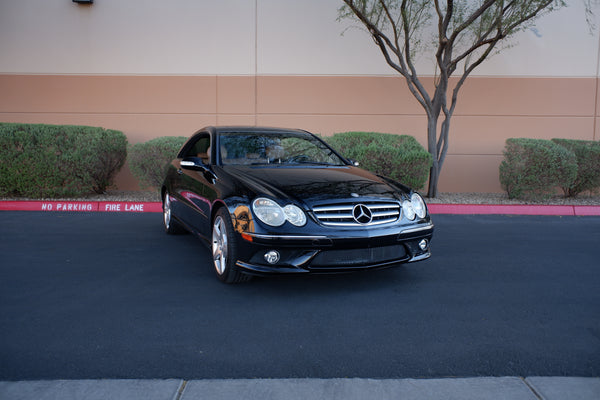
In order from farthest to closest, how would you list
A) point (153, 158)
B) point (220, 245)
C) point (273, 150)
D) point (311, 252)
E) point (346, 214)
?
point (153, 158)
point (273, 150)
point (220, 245)
point (346, 214)
point (311, 252)

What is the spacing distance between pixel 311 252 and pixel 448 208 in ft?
17.9

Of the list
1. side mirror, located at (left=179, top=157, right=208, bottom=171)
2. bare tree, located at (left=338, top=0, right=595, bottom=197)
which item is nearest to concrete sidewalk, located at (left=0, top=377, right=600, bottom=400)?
side mirror, located at (left=179, top=157, right=208, bottom=171)

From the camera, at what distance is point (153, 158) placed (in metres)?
9.15

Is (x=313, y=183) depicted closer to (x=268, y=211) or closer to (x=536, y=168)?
(x=268, y=211)

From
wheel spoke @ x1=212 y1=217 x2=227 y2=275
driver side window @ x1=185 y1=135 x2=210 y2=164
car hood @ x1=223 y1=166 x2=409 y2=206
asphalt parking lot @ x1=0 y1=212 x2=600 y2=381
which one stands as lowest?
asphalt parking lot @ x1=0 y1=212 x2=600 y2=381

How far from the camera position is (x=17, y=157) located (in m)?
8.76

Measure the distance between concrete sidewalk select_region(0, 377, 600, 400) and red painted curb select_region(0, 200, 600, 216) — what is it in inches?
240

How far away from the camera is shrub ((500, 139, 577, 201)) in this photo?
8984 millimetres

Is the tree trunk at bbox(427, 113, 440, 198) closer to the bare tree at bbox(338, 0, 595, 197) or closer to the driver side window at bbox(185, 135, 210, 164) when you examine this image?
the bare tree at bbox(338, 0, 595, 197)

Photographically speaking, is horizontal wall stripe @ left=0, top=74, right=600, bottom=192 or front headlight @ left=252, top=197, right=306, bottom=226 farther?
horizontal wall stripe @ left=0, top=74, right=600, bottom=192

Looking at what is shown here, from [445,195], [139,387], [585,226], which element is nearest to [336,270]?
[139,387]

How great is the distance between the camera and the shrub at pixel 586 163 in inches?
372

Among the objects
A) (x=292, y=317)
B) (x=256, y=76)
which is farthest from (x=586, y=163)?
(x=292, y=317)

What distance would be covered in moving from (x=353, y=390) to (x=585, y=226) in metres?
6.49
